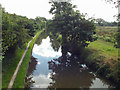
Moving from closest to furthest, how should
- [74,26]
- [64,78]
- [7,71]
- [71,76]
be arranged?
[7,71], [64,78], [71,76], [74,26]

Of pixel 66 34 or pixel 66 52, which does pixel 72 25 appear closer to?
pixel 66 34

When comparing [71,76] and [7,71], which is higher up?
[7,71]

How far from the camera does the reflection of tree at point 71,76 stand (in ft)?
53.6

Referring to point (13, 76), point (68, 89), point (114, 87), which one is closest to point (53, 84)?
point (68, 89)

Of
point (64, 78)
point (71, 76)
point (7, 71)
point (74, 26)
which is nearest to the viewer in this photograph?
point (7, 71)

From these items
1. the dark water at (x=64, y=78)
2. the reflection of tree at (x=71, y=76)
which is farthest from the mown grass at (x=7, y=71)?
the reflection of tree at (x=71, y=76)

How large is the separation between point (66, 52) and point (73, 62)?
8097 mm

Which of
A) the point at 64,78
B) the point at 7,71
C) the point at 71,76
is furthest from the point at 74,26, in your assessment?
the point at 7,71

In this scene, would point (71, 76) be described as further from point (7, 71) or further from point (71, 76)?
point (7, 71)

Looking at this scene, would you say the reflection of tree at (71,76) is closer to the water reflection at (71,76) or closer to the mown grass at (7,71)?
the water reflection at (71,76)

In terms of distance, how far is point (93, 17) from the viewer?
90.3 feet

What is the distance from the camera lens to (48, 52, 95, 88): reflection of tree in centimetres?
1634

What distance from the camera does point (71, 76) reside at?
1900 centimetres

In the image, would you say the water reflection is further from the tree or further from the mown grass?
the tree
